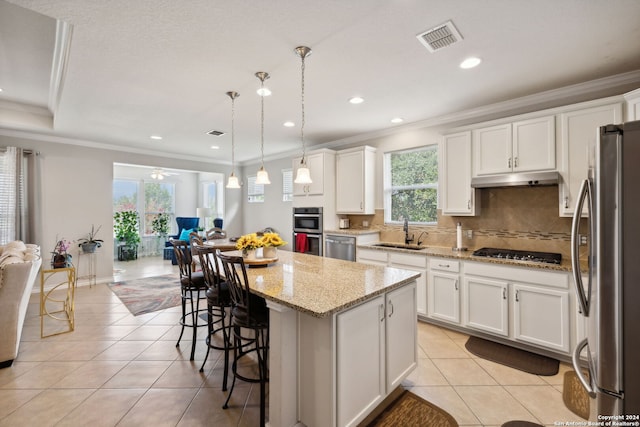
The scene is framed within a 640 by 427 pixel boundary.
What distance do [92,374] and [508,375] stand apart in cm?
353

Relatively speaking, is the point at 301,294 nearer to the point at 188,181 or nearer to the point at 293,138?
the point at 293,138

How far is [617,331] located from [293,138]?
4.66 m

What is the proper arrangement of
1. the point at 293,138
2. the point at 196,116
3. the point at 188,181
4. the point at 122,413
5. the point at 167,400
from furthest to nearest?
the point at 188,181 < the point at 293,138 < the point at 196,116 < the point at 167,400 < the point at 122,413

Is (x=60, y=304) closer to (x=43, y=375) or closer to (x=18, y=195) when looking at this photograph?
(x=18, y=195)

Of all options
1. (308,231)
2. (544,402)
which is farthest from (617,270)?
(308,231)

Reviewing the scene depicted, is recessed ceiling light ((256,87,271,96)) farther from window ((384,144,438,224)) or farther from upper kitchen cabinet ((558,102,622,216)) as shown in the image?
upper kitchen cabinet ((558,102,622,216))

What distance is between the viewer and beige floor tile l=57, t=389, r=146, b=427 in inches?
75.1

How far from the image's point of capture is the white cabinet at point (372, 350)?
1.61m

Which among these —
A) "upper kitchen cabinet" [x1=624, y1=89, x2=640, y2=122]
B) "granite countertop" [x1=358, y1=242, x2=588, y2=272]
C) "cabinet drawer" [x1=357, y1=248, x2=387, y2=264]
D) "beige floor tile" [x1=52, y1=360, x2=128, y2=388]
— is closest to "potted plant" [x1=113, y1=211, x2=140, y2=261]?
"beige floor tile" [x1=52, y1=360, x2=128, y2=388]

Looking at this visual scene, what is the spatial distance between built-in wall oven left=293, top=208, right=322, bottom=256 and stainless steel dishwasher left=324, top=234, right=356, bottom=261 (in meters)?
0.18

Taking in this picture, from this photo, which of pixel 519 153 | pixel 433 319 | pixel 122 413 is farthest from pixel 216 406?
pixel 519 153

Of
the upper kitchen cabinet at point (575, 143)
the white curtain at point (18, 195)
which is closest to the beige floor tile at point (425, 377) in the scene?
the upper kitchen cabinet at point (575, 143)

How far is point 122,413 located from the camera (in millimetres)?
1990

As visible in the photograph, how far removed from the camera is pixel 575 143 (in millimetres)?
2717
